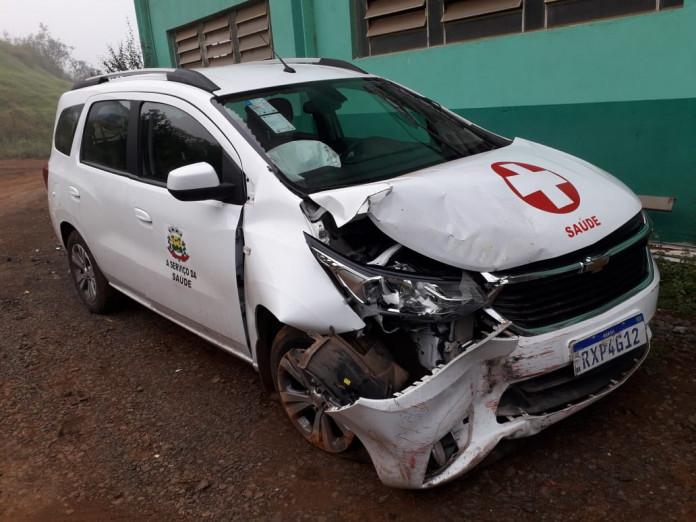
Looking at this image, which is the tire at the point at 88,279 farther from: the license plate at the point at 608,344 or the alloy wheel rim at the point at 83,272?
the license plate at the point at 608,344

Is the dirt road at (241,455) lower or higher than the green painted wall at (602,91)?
lower

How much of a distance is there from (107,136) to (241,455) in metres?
2.34

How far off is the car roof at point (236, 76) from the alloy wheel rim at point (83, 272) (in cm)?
125

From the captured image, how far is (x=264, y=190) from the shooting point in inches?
110

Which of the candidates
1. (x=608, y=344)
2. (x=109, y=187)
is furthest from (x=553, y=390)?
(x=109, y=187)

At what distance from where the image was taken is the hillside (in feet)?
63.2

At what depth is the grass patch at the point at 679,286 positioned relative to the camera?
387 centimetres

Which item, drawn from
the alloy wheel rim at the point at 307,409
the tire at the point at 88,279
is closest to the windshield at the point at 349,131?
the alloy wheel rim at the point at 307,409

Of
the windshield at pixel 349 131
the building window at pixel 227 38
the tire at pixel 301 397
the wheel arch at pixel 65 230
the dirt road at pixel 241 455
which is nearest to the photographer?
the dirt road at pixel 241 455

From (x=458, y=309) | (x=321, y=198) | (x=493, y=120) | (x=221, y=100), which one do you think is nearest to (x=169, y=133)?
(x=221, y=100)

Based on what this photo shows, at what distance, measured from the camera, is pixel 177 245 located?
A: 130 inches

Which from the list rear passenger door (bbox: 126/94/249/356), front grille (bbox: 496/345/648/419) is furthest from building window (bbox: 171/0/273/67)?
front grille (bbox: 496/345/648/419)

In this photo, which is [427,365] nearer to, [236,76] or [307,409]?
[307,409]

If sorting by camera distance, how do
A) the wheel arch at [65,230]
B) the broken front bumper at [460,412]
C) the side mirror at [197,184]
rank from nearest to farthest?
the broken front bumper at [460,412] → the side mirror at [197,184] → the wheel arch at [65,230]
